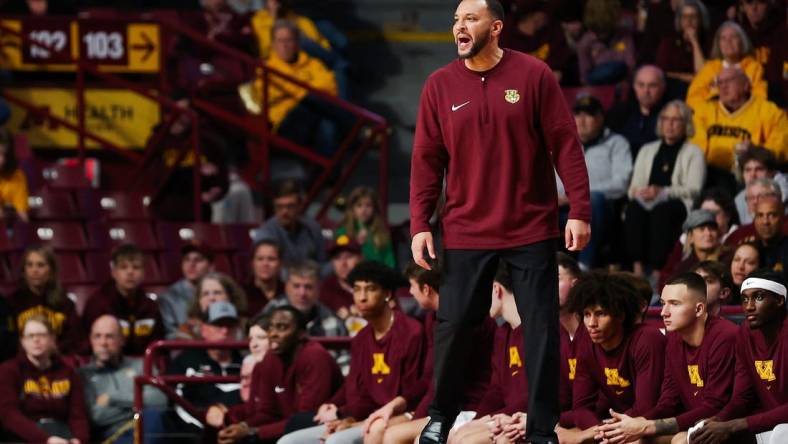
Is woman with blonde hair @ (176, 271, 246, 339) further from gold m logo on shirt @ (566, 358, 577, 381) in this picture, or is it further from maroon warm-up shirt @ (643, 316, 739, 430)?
maroon warm-up shirt @ (643, 316, 739, 430)

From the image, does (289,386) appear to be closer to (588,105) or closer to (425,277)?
(425,277)

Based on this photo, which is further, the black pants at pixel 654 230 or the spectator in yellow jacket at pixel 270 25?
the spectator in yellow jacket at pixel 270 25

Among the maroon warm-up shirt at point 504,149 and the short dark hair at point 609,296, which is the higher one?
the maroon warm-up shirt at point 504,149

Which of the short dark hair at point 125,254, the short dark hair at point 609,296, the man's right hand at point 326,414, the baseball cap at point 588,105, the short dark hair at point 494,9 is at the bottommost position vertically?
the man's right hand at point 326,414

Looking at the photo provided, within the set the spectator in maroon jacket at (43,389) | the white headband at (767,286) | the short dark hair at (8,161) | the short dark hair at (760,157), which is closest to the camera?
the white headband at (767,286)

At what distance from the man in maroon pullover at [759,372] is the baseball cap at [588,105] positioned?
410 centimetres

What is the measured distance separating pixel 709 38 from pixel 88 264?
5033mm

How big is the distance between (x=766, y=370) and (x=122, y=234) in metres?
6.33

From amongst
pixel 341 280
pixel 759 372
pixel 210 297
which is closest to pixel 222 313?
pixel 210 297

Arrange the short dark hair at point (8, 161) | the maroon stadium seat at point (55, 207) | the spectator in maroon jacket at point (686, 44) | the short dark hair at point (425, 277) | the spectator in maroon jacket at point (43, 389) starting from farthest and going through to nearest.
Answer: the spectator in maroon jacket at point (686, 44), the maroon stadium seat at point (55, 207), the short dark hair at point (8, 161), the spectator in maroon jacket at point (43, 389), the short dark hair at point (425, 277)

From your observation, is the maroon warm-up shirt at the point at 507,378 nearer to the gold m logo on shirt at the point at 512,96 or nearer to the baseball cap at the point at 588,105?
the gold m logo on shirt at the point at 512,96

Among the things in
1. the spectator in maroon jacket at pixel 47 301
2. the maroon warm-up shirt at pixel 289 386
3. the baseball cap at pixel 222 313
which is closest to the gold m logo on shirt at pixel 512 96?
the maroon warm-up shirt at pixel 289 386

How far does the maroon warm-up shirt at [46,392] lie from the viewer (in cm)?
1111

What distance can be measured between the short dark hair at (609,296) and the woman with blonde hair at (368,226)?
3.99 m
